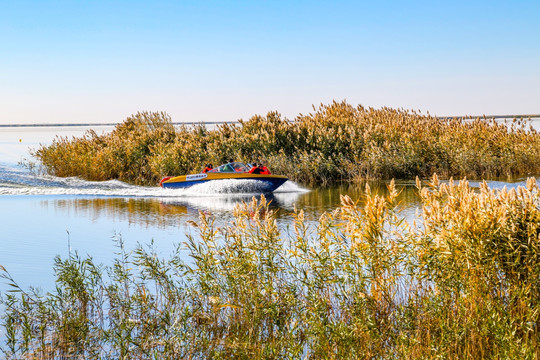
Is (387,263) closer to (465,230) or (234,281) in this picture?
(465,230)

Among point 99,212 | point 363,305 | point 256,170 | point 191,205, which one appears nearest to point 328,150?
point 256,170

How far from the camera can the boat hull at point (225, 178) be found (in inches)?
1030

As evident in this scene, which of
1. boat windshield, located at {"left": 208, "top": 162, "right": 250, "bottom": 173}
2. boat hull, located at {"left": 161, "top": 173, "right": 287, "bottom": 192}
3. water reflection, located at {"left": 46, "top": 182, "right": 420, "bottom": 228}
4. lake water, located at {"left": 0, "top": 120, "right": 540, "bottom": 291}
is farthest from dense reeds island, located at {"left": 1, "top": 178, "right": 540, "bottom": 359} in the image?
boat windshield, located at {"left": 208, "top": 162, "right": 250, "bottom": 173}

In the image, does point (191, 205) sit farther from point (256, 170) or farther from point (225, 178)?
point (256, 170)

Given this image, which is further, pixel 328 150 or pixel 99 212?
pixel 328 150

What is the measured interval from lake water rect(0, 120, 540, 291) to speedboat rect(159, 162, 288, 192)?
17.3 inches

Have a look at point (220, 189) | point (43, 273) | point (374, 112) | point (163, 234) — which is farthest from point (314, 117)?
point (43, 273)

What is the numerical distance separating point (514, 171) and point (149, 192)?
58.7 feet

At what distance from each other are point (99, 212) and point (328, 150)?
43.8 ft

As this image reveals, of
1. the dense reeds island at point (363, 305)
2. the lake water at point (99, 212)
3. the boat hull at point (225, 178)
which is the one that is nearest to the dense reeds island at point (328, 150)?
the lake water at point (99, 212)

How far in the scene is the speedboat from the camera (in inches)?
1032

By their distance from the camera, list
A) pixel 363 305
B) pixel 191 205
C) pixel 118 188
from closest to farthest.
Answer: pixel 363 305 < pixel 191 205 < pixel 118 188

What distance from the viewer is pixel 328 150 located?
31.5m

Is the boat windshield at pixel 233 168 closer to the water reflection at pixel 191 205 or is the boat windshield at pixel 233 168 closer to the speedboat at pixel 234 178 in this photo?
the speedboat at pixel 234 178
